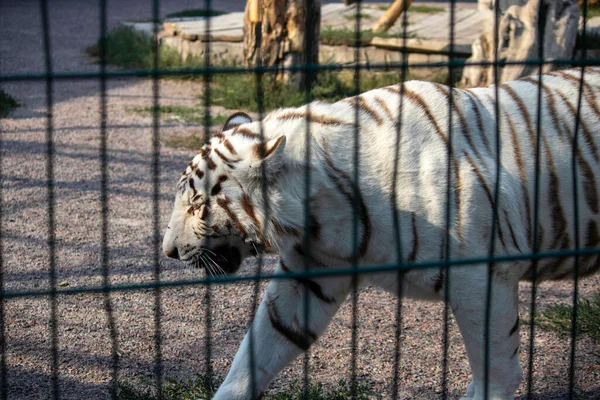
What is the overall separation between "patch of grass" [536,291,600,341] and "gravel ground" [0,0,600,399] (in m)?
0.06

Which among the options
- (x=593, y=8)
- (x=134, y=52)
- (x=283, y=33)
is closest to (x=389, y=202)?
(x=283, y=33)

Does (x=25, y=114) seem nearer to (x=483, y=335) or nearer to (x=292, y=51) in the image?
(x=292, y=51)

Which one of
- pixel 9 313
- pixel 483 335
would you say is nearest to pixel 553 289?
pixel 483 335

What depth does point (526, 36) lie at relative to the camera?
21.7 ft

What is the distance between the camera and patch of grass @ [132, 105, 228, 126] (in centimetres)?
684

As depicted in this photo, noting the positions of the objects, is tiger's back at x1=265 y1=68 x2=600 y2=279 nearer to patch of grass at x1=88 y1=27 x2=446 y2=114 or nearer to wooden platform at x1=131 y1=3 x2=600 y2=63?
patch of grass at x1=88 y1=27 x2=446 y2=114

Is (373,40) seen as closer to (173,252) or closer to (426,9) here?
(426,9)

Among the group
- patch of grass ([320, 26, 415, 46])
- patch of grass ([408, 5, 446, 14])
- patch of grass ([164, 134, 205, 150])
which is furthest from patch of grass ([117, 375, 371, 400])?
patch of grass ([408, 5, 446, 14])

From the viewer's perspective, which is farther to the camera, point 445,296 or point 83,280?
point 83,280

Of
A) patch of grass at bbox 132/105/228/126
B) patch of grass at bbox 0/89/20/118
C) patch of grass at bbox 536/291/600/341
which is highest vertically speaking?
patch of grass at bbox 0/89/20/118

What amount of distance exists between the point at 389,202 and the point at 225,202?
1.66 feet

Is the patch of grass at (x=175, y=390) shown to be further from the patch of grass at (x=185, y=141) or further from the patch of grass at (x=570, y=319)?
the patch of grass at (x=185, y=141)

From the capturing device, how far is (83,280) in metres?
3.96

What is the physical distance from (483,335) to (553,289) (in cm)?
177
